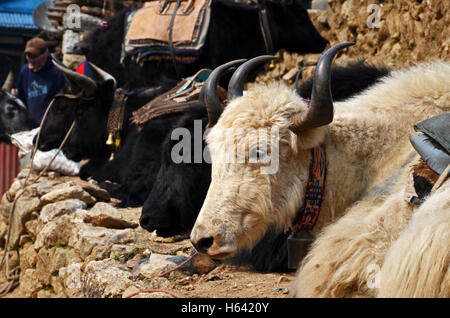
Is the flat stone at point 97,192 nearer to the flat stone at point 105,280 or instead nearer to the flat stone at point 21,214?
the flat stone at point 21,214

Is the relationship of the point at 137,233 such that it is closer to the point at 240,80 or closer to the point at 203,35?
the point at 240,80

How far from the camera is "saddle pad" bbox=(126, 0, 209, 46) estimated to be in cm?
613

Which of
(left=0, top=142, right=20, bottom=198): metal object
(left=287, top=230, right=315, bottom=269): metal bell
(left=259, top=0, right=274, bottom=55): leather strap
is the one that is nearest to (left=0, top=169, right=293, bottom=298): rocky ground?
(left=287, top=230, right=315, bottom=269): metal bell

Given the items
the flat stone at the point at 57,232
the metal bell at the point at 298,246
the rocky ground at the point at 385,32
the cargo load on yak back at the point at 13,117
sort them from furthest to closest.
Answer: the cargo load on yak back at the point at 13,117, the rocky ground at the point at 385,32, the flat stone at the point at 57,232, the metal bell at the point at 298,246

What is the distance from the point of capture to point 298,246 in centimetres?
267

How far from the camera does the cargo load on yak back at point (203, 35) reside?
615 cm

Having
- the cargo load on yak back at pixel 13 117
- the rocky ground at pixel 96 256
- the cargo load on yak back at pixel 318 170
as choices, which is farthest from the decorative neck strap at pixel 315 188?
the cargo load on yak back at pixel 13 117

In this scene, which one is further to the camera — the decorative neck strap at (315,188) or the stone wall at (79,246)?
the stone wall at (79,246)

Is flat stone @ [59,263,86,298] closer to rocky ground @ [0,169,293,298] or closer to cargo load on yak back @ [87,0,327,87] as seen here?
rocky ground @ [0,169,293,298]

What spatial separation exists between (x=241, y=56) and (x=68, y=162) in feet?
7.45

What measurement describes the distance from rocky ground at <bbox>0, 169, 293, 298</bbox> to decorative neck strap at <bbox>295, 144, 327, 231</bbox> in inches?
13.1

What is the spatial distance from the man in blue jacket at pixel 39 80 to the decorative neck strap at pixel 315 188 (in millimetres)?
5590

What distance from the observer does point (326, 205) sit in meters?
2.57
